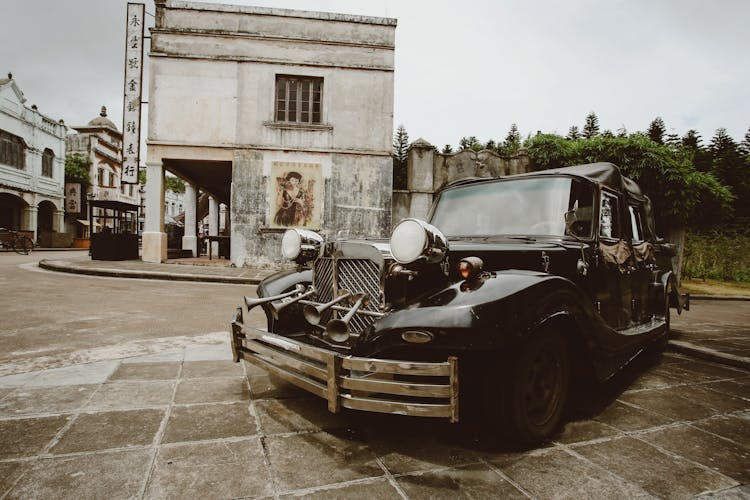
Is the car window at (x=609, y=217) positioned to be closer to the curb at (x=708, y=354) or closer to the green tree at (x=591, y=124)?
the curb at (x=708, y=354)

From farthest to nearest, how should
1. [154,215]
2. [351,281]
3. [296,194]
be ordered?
[296,194], [154,215], [351,281]

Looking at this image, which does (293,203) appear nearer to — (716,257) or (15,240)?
(15,240)

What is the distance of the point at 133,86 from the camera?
13203mm

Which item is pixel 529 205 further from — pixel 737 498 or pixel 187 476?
pixel 187 476

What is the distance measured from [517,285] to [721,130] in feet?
148

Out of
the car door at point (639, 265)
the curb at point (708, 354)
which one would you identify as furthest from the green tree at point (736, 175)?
the car door at point (639, 265)

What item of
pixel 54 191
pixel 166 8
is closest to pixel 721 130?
pixel 166 8

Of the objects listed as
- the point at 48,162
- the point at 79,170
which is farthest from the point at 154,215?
the point at 79,170

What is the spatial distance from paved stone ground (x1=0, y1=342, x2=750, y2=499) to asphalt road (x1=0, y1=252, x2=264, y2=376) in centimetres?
83

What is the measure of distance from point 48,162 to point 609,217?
37809 mm

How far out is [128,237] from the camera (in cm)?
1437

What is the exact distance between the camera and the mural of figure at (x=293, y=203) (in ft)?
43.9

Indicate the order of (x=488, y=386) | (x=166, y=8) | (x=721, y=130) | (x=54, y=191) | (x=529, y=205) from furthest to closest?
(x=721, y=130)
(x=54, y=191)
(x=166, y=8)
(x=529, y=205)
(x=488, y=386)

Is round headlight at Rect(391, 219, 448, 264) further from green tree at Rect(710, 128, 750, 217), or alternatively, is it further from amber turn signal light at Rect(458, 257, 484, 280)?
green tree at Rect(710, 128, 750, 217)
